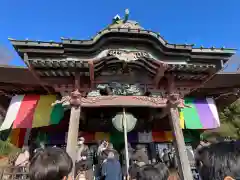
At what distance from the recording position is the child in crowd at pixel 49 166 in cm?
196

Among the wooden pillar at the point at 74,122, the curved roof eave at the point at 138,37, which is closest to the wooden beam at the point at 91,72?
the wooden pillar at the point at 74,122

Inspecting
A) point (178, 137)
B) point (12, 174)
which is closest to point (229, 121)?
point (178, 137)

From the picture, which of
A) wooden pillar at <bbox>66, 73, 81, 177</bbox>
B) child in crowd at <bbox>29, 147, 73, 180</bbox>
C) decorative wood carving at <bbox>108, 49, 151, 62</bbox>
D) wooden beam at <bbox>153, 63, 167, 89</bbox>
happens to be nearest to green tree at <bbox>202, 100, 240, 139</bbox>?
wooden beam at <bbox>153, 63, 167, 89</bbox>

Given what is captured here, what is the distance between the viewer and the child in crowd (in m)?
1.96

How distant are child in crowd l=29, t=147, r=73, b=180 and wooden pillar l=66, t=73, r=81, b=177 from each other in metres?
4.45

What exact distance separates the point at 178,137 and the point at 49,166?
556cm

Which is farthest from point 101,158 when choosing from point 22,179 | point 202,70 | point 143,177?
point 143,177

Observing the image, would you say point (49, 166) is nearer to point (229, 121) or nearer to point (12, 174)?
point (12, 174)

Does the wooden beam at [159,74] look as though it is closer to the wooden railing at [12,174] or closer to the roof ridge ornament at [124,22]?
the roof ridge ornament at [124,22]

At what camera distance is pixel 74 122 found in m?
6.73

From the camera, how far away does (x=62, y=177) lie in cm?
203

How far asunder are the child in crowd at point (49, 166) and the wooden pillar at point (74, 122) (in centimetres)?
445

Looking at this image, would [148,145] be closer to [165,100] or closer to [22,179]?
[165,100]

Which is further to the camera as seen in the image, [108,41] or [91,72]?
[108,41]
